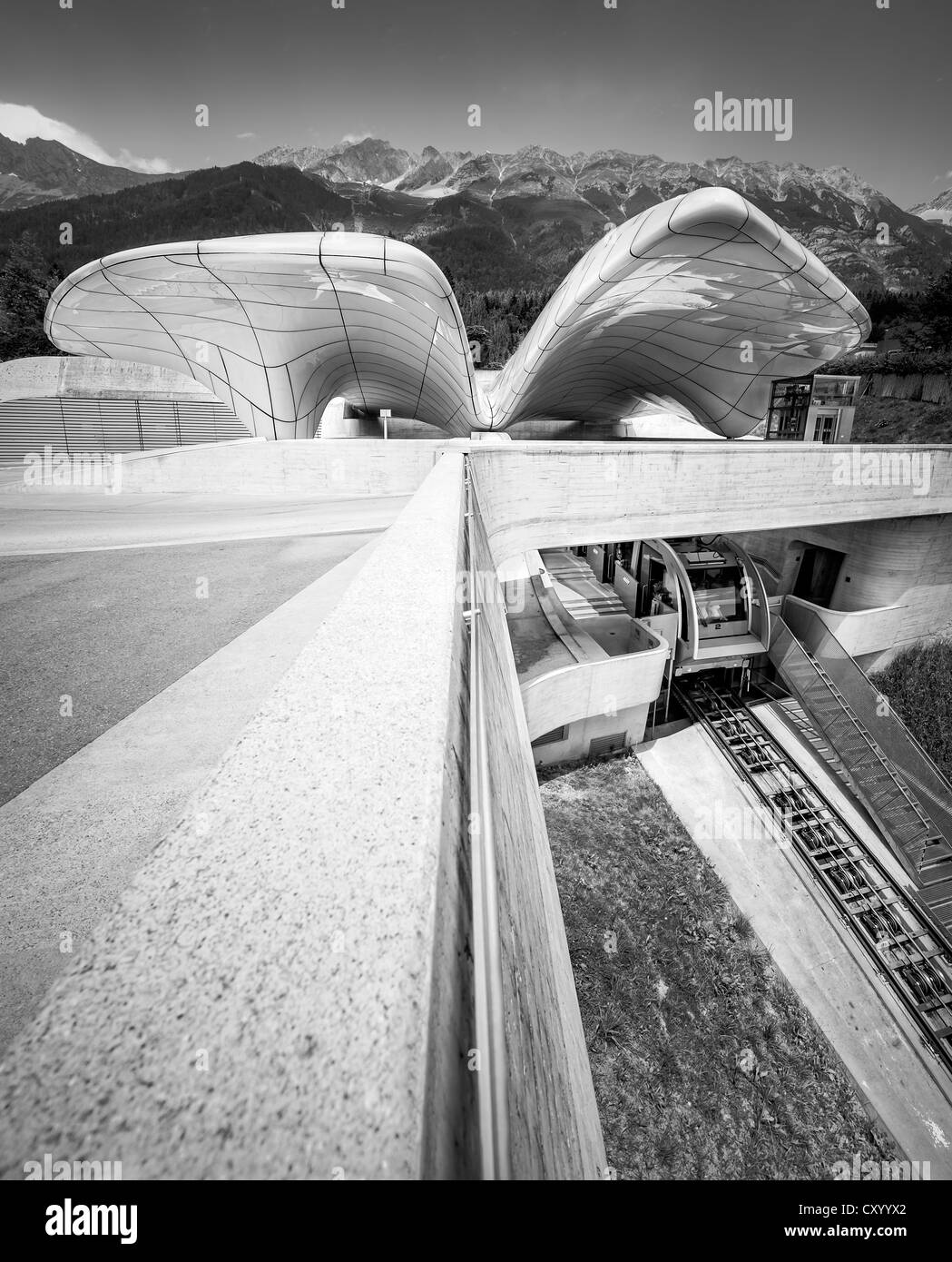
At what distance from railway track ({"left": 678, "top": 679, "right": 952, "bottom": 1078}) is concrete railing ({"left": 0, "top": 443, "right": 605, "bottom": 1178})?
382 inches

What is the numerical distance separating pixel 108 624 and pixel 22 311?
4495 cm

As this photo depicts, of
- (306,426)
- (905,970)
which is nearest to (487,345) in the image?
(306,426)

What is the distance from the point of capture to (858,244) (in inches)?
5143

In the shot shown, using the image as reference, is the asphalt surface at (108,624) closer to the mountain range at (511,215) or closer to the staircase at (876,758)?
the staircase at (876,758)

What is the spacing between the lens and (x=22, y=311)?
3288cm

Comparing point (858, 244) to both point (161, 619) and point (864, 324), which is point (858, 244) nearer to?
point (864, 324)

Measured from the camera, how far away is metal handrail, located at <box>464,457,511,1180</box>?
2.04ft

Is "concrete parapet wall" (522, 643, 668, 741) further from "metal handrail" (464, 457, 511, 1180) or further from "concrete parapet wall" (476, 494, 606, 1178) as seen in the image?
"metal handrail" (464, 457, 511, 1180)

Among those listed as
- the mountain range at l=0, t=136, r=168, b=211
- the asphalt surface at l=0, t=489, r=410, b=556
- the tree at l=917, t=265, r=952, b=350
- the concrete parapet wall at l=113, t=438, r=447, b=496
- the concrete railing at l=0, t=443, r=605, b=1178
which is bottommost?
the concrete railing at l=0, t=443, r=605, b=1178

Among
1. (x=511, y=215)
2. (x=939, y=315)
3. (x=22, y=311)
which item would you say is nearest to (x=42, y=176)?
(x=511, y=215)

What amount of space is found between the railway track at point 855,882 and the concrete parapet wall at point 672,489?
194 inches

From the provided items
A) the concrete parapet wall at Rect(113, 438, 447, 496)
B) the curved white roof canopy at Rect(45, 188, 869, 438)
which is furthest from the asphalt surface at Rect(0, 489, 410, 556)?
the curved white roof canopy at Rect(45, 188, 869, 438)

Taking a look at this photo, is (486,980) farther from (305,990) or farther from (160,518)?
(160,518)

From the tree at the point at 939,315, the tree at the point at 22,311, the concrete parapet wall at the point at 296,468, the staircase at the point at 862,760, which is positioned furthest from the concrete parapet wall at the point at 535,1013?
→ the tree at the point at 22,311
